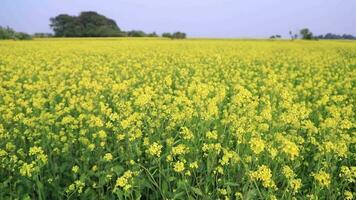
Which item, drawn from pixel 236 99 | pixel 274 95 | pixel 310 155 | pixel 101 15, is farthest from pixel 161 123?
pixel 101 15

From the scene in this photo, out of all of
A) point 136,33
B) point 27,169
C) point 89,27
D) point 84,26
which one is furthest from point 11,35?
point 27,169

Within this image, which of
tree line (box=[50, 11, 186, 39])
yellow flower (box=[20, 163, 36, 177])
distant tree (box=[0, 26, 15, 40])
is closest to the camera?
yellow flower (box=[20, 163, 36, 177])

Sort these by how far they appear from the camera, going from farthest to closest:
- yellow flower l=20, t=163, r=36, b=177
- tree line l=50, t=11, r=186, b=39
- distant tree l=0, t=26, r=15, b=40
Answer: tree line l=50, t=11, r=186, b=39 < distant tree l=0, t=26, r=15, b=40 < yellow flower l=20, t=163, r=36, b=177

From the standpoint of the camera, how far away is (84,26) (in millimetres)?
63844

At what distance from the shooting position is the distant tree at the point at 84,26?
5414 centimetres

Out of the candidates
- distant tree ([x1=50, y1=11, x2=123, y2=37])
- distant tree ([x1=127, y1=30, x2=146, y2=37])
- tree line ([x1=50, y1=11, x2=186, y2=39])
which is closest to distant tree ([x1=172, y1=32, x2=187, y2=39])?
tree line ([x1=50, y1=11, x2=186, y2=39])

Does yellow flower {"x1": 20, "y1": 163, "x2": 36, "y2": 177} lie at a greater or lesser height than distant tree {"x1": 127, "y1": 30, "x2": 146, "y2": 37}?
greater

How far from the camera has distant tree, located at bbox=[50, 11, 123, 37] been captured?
2132 inches

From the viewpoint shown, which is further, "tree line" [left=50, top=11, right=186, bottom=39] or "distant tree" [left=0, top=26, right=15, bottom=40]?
"tree line" [left=50, top=11, right=186, bottom=39]

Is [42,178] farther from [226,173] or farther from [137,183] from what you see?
[226,173]

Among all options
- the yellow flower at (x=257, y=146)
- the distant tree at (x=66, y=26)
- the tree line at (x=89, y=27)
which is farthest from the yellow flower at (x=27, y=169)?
the distant tree at (x=66, y=26)

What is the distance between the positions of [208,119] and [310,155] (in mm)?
1406

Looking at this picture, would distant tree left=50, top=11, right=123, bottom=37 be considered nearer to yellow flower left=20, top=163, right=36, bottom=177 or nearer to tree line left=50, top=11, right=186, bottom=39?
tree line left=50, top=11, right=186, bottom=39

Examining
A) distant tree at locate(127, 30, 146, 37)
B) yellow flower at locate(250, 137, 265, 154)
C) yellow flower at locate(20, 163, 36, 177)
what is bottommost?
distant tree at locate(127, 30, 146, 37)
